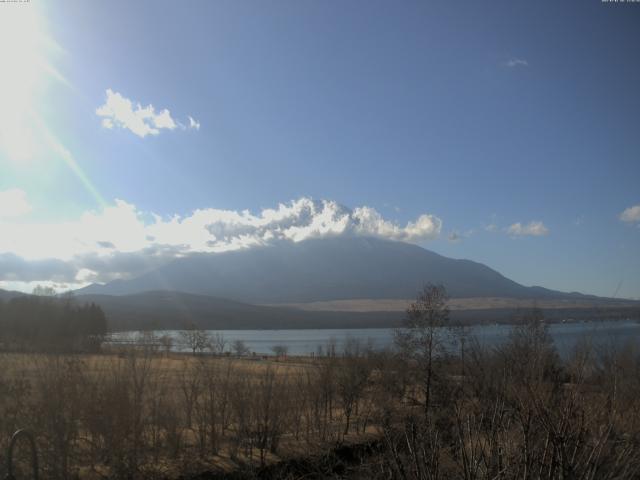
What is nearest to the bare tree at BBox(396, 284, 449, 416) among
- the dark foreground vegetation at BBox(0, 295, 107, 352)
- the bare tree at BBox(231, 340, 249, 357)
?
the dark foreground vegetation at BBox(0, 295, 107, 352)

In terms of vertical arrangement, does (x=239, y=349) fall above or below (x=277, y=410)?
below

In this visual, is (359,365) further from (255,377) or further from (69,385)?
(69,385)

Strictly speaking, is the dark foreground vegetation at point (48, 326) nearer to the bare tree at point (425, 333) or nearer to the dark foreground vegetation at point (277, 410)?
the dark foreground vegetation at point (277, 410)

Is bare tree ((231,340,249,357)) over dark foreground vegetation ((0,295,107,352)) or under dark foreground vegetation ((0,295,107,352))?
under

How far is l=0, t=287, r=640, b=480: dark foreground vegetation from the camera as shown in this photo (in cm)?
927

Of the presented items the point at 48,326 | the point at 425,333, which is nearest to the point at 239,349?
the point at 425,333

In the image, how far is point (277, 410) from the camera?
26.8m

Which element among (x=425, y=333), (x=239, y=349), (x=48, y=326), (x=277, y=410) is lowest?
(x=239, y=349)

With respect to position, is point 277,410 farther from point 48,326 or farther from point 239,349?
point 239,349

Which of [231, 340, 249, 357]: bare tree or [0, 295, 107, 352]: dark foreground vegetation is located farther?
[231, 340, 249, 357]: bare tree

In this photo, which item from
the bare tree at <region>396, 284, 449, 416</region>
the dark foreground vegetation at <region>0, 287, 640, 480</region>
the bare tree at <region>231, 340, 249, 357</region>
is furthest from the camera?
the bare tree at <region>231, 340, 249, 357</region>

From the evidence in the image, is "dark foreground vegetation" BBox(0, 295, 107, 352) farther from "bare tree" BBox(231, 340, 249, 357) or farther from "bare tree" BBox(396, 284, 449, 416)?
"bare tree" BBox(231, 340, 249, 357)

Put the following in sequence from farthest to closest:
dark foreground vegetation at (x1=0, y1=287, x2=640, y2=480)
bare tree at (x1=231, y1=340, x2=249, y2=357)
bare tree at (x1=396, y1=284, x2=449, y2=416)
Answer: bare tree at (x1=231, y1=340, x2=249, y2=357) → bare tree at (x1=396, y1=284, x2=449, y2=416) → dark foreground vegetation at (x1=0, y1=287, x2=640, y2=480)

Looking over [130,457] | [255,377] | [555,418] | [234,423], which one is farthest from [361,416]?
[555,418]
